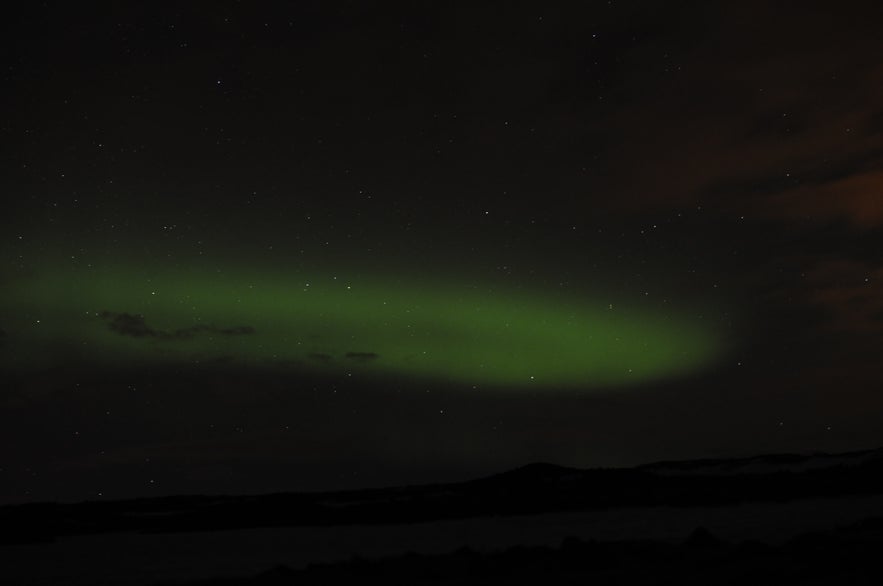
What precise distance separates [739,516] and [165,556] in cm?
1948

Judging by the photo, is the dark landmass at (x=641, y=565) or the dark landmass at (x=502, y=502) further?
the dark landmass at (x=502, y=502)

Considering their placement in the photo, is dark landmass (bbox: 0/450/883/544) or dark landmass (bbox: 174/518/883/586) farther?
dark landmass (bbox: 0/450/883/544)

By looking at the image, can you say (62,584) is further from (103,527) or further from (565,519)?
(103,527)

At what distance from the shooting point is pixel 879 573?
12.5 meters

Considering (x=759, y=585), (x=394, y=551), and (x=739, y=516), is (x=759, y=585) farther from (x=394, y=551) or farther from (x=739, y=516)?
(x=739, y=516)

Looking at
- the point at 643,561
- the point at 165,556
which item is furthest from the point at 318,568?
the point at 165,556

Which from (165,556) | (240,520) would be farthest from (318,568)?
(240,520)

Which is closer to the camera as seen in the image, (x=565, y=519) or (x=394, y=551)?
(x=394, y=551)

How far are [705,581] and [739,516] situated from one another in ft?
57.9

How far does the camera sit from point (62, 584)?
24.2m

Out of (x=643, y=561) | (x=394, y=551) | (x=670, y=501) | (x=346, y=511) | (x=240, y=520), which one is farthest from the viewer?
(x=346, y=511)

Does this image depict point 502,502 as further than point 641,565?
Yes

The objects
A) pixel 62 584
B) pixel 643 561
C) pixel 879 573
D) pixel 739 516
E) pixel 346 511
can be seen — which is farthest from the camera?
pixel 346 511

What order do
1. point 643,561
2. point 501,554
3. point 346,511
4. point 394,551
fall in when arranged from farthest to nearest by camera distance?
1. point 346,511
2. point 394,551
3. point 501,554
4. point 643,561
